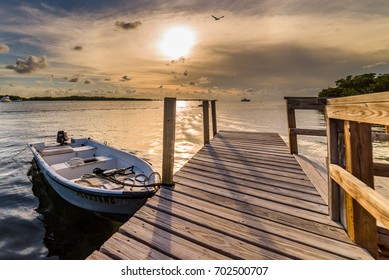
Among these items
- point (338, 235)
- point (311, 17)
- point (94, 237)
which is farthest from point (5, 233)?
point (311, 17)

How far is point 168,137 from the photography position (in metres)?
4.32

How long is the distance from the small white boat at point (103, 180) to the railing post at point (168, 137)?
0.42m

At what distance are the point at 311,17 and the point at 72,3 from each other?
6314 millimetres

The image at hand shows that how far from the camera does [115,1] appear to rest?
239 inches

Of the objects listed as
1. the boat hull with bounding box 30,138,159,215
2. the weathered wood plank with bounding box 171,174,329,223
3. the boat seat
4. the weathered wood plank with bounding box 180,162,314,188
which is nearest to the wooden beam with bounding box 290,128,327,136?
the weathered wood plank with bounding box 180,162,314,188

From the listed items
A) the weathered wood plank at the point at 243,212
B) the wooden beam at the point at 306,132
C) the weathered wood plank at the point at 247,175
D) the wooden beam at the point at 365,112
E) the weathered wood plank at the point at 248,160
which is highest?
the wooden beam at the point at 306,132

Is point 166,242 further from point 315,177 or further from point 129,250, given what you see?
point 315,177

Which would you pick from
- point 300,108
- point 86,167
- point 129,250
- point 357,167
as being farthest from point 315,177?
point 86,167

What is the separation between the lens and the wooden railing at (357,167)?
5.71 feet

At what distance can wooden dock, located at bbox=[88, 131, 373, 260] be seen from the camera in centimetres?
251

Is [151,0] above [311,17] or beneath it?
above

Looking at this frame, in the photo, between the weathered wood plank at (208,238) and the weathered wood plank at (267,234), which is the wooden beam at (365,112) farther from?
the weathered wood plank at (208,238)

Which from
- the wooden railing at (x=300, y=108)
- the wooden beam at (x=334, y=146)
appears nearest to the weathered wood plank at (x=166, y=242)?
the wooden beam at (x=334, y=146)
